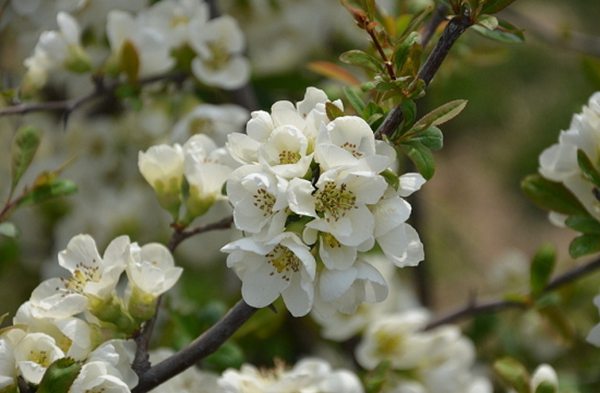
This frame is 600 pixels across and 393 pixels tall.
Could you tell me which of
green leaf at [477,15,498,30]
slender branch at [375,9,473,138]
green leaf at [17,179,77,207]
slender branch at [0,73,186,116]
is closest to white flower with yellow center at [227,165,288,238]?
slender branch at [375,9,473,138]

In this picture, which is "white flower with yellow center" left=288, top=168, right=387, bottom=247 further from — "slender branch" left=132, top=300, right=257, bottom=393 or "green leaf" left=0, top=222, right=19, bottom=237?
"green leaf" left=0, top=222, right=19, bottom=237

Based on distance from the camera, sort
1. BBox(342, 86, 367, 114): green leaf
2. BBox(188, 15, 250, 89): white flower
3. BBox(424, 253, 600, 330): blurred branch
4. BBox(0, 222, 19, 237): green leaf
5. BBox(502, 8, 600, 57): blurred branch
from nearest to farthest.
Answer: BBox(342, 86, 367, 114): green leaf
BBox(0, 222, 19, 237): green leaf
BBox(424, 253, 600, 330): blurred branch
BBox(188, 15, 250, 89): white flower
BBox(502, 8, 600, 57): blurred branch

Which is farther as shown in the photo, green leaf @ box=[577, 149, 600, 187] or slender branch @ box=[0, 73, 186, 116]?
slender branch @ box=[0, 73, 186, 116]

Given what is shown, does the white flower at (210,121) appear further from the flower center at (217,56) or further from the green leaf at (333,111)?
the green leaf at (333,111)

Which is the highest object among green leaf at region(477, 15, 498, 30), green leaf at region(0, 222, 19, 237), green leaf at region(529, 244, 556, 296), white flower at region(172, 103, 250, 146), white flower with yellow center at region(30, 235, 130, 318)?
green leaf at region(477, 15, 498, 30)

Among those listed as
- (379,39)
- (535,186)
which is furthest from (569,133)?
(379,39)

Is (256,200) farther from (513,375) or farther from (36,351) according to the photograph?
(513,375)

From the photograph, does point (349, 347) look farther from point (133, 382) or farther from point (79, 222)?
point (133, 382)
